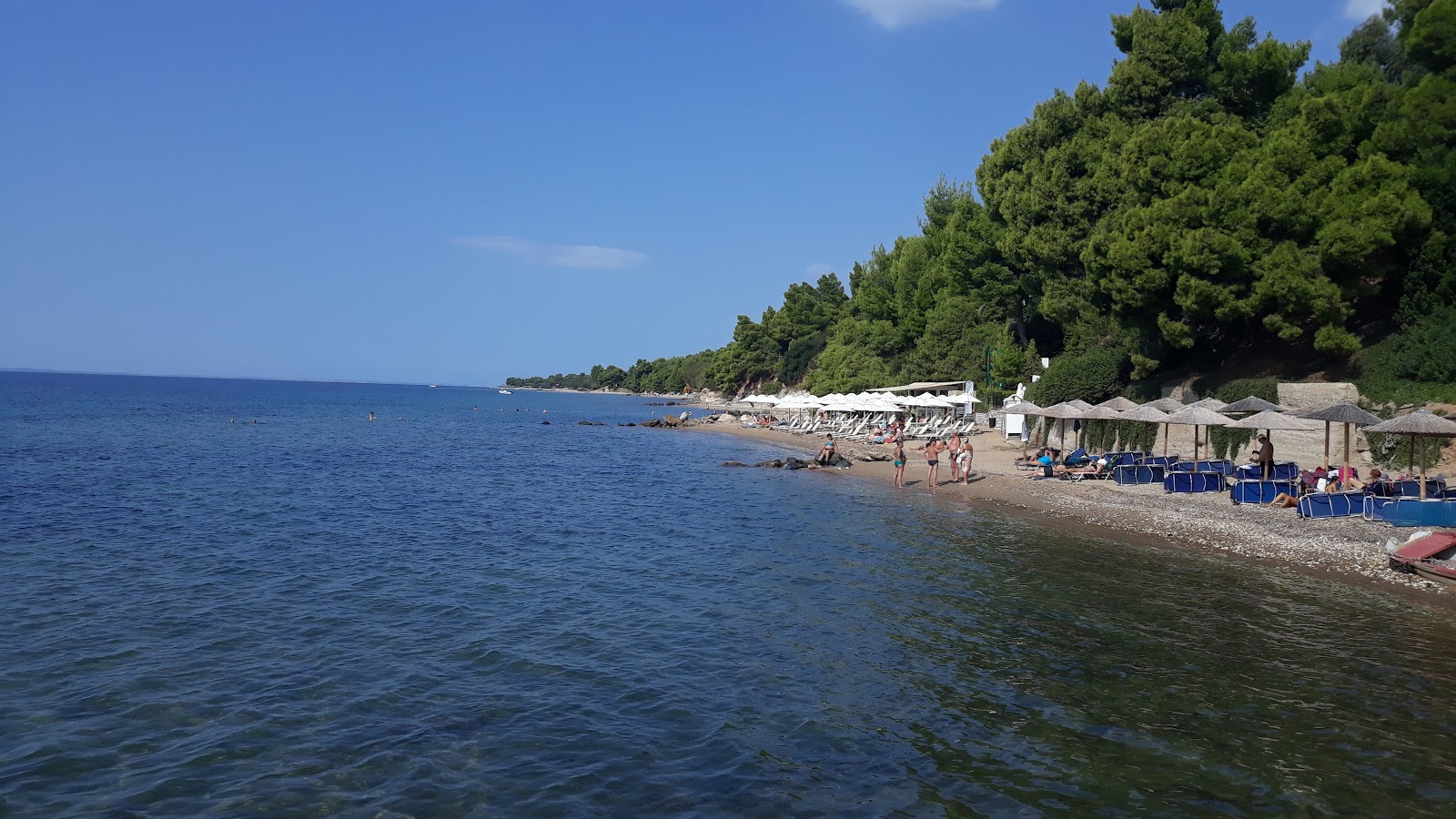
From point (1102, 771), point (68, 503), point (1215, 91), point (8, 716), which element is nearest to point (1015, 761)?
point (1102, 771)

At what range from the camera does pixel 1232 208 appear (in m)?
27.7

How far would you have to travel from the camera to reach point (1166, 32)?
35906 mm

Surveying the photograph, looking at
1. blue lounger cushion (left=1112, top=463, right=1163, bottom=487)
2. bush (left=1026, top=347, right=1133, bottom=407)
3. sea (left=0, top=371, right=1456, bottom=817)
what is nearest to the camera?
sea (left=0, top=371, right=1456, bottom=817)

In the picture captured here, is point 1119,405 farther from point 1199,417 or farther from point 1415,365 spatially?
point 1415,365

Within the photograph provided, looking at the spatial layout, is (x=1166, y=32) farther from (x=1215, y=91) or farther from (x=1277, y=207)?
(x=1277, y=207)

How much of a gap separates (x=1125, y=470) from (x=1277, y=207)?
9641 millimetres

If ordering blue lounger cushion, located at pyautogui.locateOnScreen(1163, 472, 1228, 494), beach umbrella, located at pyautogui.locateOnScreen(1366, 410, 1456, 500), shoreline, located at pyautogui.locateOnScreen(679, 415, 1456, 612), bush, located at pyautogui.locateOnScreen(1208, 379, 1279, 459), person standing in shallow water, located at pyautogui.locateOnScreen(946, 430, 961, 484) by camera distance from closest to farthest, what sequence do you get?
1. shoreline, located at pyautogui.locateOnScreen(679, 415, 1456, 612)
2. beach umbrella, located at pyautogui.locateOnScreen(1366, 410, 1456, 500)
3. blue lounger cushion, located at pyautogui.locateOnScreen(1163, 472, 1228, 494)
4. bush, located at pyautogui.locateOnScreen(1208, 379, 1279, 459)
5. person standing in shallow water, located at pyautogui.locateOnScreen(946, 430, 961, 484)

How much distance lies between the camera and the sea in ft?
23.5

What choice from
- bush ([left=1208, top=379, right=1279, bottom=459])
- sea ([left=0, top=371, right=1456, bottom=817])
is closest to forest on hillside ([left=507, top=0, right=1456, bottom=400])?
bush ([left=1208, top=379, right=1279, bottom=459])

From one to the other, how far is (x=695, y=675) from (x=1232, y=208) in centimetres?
2556

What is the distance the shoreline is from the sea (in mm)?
703

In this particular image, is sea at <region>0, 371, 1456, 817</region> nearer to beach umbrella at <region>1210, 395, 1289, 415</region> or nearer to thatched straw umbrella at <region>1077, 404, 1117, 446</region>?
beach umbrella at <region>1210, 395, 1289, 415</region>

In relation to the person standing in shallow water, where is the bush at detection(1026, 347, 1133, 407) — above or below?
above

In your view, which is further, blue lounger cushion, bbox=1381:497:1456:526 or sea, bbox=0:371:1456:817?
blue lounger cushion, bbox=1381:497:1456:526
